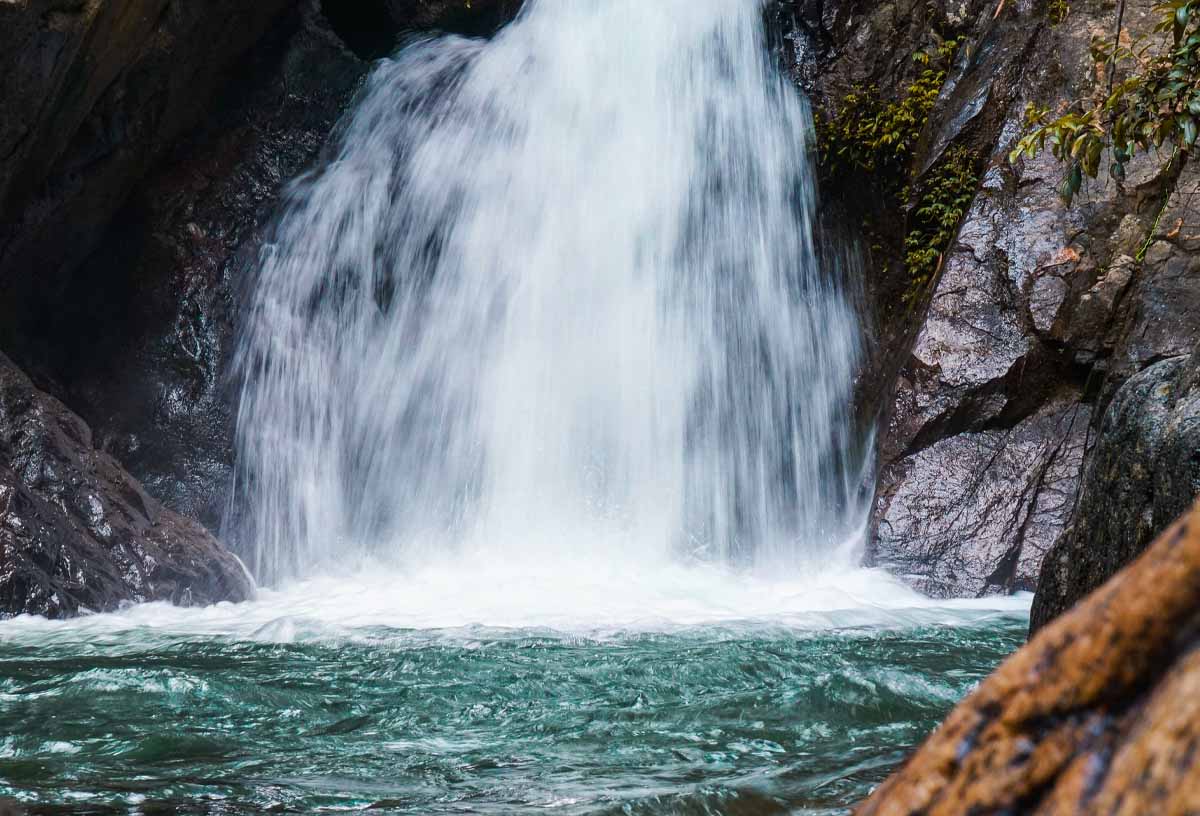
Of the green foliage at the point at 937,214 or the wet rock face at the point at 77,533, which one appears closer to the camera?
the wet rock face at the point at 77,533

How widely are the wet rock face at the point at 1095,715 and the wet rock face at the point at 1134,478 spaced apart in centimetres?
228

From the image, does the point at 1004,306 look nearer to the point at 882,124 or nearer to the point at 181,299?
the point at 882,124

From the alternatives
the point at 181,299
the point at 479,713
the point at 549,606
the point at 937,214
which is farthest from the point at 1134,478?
the point at 181,299

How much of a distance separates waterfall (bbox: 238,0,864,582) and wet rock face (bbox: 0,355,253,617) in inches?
54.8

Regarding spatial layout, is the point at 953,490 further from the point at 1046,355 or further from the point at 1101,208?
the point at 1101,208

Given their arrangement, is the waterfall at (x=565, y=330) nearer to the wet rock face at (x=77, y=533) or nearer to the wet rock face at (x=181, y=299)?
the wet rock face at (x=181, y=299)

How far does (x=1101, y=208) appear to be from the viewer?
779cm

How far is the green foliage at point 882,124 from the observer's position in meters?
9.50

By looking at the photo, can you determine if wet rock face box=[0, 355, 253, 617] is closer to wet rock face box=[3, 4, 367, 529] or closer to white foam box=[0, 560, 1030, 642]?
white foam box=[0, 560, 1030, 642]

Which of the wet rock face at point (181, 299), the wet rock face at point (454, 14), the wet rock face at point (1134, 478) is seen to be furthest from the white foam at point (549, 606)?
the wet rock face at point (454, 14)

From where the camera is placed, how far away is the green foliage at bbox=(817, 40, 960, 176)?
9500 mm

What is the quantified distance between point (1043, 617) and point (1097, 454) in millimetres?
688

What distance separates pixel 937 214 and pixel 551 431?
3980 millimetres

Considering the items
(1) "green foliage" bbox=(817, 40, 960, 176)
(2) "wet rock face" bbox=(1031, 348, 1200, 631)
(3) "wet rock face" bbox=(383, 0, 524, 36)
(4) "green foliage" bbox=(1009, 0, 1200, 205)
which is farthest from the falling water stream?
(4) "green foliage" bbox=(1009, 0, 1200, 205)
